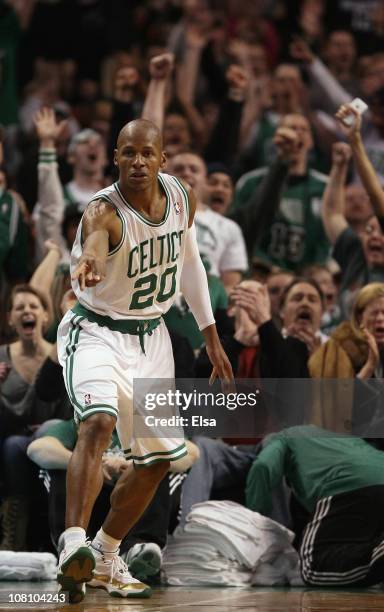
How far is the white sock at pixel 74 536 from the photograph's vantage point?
5844mm

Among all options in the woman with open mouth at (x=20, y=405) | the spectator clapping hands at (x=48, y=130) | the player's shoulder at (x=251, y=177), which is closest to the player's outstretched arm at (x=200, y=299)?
the woman with open mouth at (x=20, y=405)

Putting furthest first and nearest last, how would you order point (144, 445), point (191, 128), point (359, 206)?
point (191, 128) < point (359, 206) < point (144, 445)

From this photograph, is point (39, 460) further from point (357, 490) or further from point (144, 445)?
point (357, 490)

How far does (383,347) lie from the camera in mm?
7824

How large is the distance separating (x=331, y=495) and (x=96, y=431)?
1.70m

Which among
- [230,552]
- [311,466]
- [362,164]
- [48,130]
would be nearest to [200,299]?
[311,466]

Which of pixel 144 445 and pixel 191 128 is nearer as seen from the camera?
pixel 144 445

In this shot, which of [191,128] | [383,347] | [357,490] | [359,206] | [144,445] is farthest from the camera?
[191,128]

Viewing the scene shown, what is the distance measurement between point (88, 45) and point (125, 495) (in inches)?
344

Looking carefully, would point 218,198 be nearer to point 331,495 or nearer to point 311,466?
point 311,466

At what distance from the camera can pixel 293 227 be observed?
10.7 metres

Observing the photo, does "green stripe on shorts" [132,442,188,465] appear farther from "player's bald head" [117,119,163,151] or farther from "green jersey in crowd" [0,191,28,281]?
"green jersey in crowd" [0,191,28,281]

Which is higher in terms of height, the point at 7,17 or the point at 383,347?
the point at 7,17

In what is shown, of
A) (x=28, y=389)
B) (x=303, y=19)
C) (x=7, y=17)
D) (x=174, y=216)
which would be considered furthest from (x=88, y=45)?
(x=174, y=216)
